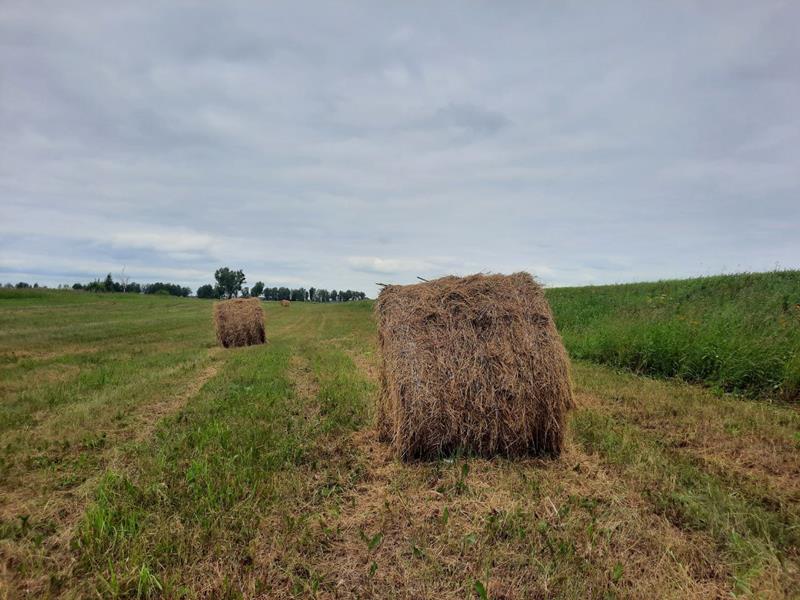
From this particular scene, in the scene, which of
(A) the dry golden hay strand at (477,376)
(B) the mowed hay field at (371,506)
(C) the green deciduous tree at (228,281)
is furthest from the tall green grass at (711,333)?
(C) the green deciduous tree at (228,281)

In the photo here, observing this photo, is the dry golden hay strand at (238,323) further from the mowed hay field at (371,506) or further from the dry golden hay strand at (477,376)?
the dry golden hay strand at (477,376)

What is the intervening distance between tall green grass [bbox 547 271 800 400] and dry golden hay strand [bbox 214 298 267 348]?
41.0ft

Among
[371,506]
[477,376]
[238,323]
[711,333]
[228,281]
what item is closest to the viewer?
[371,506]

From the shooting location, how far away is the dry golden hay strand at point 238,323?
58.6ft

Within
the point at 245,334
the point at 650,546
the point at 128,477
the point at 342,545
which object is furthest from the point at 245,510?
the point at 245,334

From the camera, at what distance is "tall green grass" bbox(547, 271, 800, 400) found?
8391 millimetres

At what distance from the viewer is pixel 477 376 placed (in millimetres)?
5383

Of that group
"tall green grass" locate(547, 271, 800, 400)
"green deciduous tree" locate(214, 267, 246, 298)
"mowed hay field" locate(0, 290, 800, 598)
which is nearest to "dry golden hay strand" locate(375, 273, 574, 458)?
A: "mowed hay field" locate(0, 290, 800, 598)

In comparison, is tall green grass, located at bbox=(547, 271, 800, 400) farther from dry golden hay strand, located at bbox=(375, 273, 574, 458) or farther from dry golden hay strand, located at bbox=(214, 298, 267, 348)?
dry golden hay strand, located at bbox=(214, 298, 267, 348)

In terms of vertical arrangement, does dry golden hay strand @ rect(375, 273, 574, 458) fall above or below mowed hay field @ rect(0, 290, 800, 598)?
above

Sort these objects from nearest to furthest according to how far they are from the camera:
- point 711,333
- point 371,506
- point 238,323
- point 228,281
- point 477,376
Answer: point 371,506
point 477,376
point 711,333
point 238,323
point 228,281

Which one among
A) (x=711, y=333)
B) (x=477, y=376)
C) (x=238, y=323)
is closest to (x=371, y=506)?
(x=477, y=376)

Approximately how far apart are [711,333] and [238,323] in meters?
16.2

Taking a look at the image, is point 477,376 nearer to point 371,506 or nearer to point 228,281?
point 371,506
